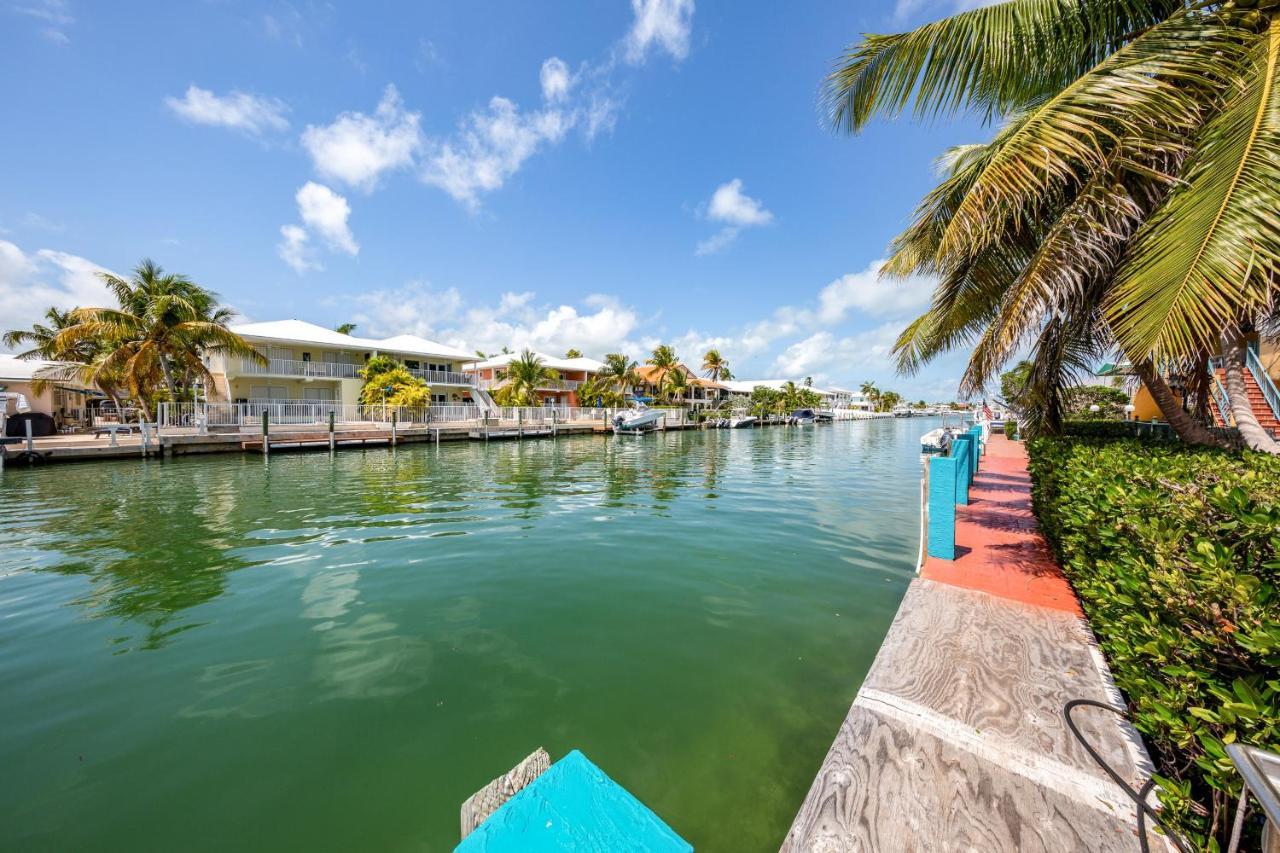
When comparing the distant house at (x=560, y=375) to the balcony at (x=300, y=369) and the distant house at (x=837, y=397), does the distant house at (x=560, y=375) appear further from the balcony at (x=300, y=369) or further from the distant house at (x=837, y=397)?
the distant house at (x=837, y=397)

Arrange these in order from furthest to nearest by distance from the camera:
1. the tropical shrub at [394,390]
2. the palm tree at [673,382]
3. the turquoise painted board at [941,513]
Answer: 1. the palm tree at [673,382]
2. the tropical shrub at [394,390]
3. the turquoise painted board at [941,513]

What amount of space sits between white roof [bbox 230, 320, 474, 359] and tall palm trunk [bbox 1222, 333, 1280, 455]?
4103cm

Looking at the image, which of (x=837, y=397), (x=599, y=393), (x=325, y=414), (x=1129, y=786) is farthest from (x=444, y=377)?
(x=837, y=397)

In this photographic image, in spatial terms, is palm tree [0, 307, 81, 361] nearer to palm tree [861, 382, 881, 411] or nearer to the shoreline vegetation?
the shoreline vegetation

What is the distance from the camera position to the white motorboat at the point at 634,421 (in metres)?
40.6

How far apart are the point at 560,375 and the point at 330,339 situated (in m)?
21.8

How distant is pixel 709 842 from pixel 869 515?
945 cm

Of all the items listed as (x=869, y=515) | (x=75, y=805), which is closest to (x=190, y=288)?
(x=75, y=805)

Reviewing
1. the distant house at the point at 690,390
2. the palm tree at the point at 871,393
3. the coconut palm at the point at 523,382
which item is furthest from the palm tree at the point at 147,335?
the palm tree at the point at 871,393

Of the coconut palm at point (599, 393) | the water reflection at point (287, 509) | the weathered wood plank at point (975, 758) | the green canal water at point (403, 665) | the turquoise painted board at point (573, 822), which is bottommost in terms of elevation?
the green canal water at point (403, 665)

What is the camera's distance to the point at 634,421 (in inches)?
1604

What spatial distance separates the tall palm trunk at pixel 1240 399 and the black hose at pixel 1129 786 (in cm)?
384

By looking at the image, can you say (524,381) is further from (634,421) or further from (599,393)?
(634,421)

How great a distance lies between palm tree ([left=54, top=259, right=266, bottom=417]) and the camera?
2367 cm
